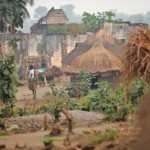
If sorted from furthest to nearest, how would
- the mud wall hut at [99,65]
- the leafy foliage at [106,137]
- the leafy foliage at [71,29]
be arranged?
the leafy foliage at [71,29], the mud wall hut at [99,65], the leafy foliage at [106,137]

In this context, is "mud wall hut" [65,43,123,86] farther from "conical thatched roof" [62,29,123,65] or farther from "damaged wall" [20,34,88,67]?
"damaged wall" [20,34,88,67]

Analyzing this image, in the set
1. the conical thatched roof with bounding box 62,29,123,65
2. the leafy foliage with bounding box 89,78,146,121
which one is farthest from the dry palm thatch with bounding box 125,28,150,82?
the conical thatched roof with bounding box 62,29,123,65

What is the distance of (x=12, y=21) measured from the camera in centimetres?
2889

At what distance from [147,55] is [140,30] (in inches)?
31.1

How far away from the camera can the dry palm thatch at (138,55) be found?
1190cm

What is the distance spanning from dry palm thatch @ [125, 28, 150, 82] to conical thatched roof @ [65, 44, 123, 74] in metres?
14.8

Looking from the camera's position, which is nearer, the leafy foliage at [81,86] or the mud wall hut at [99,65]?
the leafy foliage at [81,86]

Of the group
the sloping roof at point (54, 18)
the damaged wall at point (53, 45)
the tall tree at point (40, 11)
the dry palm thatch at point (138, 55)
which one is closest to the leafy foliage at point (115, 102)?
the dry palm thatch at point (138, 55)

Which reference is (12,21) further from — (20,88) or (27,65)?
(27,65)

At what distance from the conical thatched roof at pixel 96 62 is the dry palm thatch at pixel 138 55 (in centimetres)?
1481

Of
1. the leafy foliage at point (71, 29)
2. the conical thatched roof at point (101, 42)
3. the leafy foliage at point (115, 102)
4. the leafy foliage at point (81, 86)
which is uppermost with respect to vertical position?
the leafy foliage at point (71, 29)

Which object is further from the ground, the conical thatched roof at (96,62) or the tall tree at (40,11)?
the tall tree at (40,11)

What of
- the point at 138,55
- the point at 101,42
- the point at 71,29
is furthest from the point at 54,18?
the point at 138,55

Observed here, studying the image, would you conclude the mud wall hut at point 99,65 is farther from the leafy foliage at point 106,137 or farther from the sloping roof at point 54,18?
the sloping roof at point 54,18
